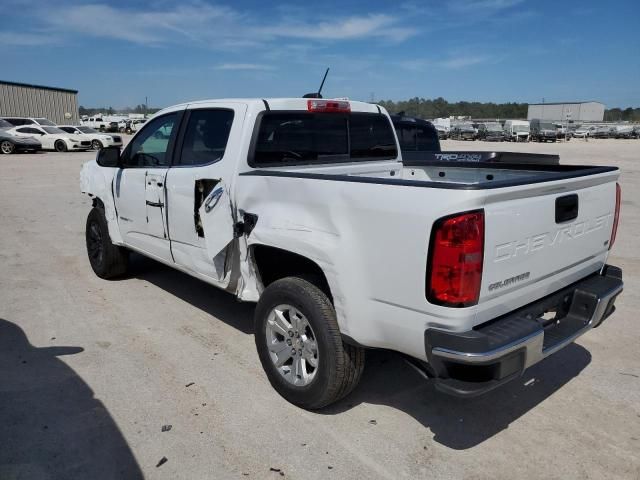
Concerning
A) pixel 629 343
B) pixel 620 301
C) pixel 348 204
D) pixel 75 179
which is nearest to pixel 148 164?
pixel 348 204

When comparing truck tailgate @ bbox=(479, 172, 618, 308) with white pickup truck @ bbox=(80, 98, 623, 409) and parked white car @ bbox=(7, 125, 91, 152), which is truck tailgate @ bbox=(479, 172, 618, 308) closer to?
white pickup truck @ bbox=(80, 98, 623, 409)

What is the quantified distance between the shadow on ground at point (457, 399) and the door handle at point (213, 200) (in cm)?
130

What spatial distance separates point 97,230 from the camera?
5836 mm

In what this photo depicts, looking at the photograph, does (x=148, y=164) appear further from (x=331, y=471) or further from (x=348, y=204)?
(x=331, y=471)

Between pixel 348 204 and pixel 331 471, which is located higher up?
pixel 348 204

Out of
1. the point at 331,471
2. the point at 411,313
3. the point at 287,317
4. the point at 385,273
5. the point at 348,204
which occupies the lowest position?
the point at 331,471

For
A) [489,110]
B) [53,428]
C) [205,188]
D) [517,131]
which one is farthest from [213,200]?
[489,110]

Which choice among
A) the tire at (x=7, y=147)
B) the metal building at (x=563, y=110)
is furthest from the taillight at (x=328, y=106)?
the metal building at (x=563, y=110)

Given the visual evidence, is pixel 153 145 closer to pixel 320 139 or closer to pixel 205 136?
pixel 205 136

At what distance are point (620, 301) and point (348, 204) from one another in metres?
3.87

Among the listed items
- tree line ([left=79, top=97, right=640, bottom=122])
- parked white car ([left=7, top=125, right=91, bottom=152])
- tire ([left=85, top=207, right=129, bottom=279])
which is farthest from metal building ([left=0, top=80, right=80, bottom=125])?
tree line ([left=79, top=97, right=640, bottom=122])

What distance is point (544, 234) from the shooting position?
275 cm

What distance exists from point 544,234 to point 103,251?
15.3 ft

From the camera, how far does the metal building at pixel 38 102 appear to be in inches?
1789
